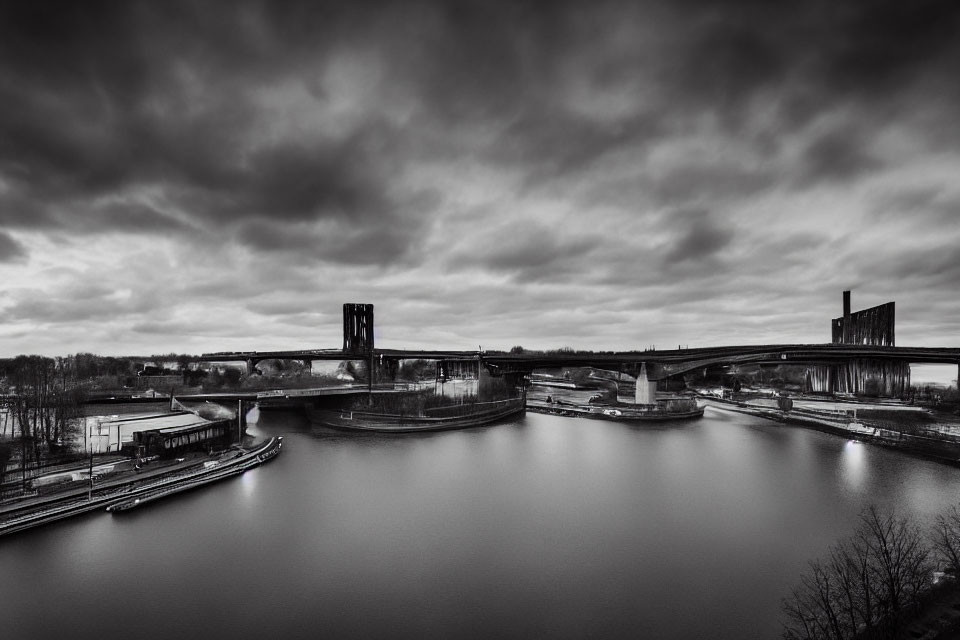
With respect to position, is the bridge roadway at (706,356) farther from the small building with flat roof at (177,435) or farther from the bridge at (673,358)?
the small building with flat roof at (177,435)

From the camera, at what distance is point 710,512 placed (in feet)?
60.2

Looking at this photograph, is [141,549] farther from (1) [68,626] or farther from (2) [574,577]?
(2) [574,577]

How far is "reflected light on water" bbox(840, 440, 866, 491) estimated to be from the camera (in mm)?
22766

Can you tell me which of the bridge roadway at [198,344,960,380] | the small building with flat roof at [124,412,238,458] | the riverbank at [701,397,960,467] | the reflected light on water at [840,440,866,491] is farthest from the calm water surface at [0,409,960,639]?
the bridge roadway at [198,344,960,380]

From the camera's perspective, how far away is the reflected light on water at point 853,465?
74.7ft

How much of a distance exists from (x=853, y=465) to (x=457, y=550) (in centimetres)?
2516

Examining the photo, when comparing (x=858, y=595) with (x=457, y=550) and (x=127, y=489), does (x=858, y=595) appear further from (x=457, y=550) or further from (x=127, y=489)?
(x=127, y=489)

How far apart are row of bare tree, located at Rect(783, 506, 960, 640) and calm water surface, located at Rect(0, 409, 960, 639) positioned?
2.01ft

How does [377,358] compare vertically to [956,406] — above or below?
above

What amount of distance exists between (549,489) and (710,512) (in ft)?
21.9

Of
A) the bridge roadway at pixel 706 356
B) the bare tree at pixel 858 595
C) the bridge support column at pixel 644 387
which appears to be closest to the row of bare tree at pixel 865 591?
the bare tree at pixel 858 595

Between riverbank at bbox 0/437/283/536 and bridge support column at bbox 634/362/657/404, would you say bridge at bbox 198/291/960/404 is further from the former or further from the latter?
riverbank at bbox 0/437/283/536

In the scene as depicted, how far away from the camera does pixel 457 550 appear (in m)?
14.5

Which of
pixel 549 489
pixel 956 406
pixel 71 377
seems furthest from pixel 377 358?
pixel 956 406
